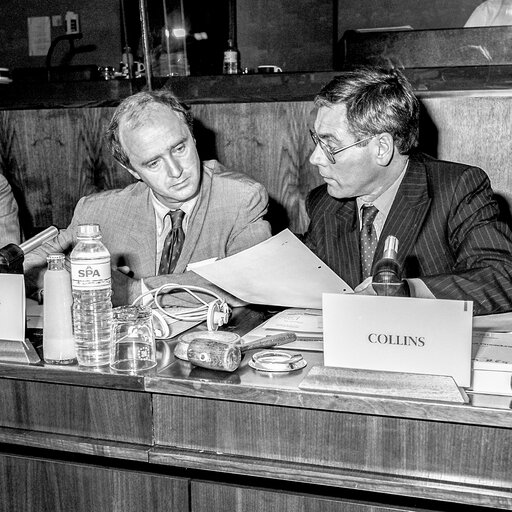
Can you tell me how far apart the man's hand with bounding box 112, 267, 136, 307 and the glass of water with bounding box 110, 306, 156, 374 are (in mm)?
381

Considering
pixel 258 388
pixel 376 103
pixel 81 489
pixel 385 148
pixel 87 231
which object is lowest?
pixel 81 489

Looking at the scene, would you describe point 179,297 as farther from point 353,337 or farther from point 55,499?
point 353,337

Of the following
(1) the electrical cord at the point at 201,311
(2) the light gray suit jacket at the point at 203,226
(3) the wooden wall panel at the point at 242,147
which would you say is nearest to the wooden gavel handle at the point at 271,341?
(1) the electrical cord at the point at 201,311

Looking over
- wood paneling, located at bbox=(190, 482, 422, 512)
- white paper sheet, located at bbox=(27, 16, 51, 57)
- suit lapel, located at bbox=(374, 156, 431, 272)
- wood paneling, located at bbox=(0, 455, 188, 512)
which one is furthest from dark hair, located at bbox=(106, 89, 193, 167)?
white paper sheet, located at bbox=(27, 16, 51, 57)

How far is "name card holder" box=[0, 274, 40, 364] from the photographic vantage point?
1088 millimetres

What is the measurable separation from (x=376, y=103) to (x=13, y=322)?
40.0 inches

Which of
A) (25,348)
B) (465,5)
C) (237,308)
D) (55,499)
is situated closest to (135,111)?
(237,308)

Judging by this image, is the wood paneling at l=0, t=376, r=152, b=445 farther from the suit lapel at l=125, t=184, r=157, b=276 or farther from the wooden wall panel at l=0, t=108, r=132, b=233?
the wooden wall panel at l=0, t=108, r=132, b=233

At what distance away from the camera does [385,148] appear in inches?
64.5

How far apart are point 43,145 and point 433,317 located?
1.81 metres

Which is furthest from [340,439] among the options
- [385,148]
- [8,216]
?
Result: [8,216]

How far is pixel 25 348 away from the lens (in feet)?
3.74

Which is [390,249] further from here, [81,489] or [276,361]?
[81,489]

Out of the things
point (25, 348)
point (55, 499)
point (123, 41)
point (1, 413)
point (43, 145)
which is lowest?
point (55, 499)
